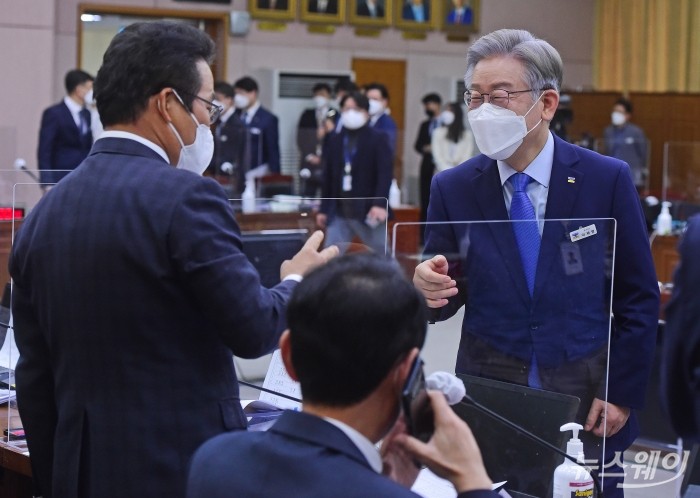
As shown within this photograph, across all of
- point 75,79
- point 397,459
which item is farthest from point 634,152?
point 397,459

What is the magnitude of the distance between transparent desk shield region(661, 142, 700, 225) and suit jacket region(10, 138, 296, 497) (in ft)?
23.2

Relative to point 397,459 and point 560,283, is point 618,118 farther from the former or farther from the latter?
point 397,459

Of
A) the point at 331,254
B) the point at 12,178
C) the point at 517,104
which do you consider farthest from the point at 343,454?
the point at 12,178

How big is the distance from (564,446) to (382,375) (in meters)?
0.79

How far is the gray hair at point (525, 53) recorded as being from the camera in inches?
98.0

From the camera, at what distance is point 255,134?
9992 millimetres

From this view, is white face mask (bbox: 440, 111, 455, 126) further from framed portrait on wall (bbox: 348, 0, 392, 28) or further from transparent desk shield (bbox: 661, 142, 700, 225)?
transparent desk shield (bbox: 661, 142, 700, 225)

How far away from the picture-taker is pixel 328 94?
41.5 feet

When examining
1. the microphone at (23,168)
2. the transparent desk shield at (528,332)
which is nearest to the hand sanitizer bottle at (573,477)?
the transparent desk shield at (528,332)

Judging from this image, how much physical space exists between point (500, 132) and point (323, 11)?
38.2 feet

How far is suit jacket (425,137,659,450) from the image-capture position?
215 cm

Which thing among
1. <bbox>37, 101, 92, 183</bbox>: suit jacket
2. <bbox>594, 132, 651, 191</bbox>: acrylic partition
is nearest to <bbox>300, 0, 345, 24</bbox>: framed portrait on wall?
<bbox>594, 132, 651, 191</bbox>: acrylic partition

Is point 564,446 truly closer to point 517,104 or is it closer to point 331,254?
point 331,254

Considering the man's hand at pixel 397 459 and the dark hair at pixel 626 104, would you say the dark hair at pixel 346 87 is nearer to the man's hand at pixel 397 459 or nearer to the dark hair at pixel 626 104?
the dark hair at pixel 626 104
